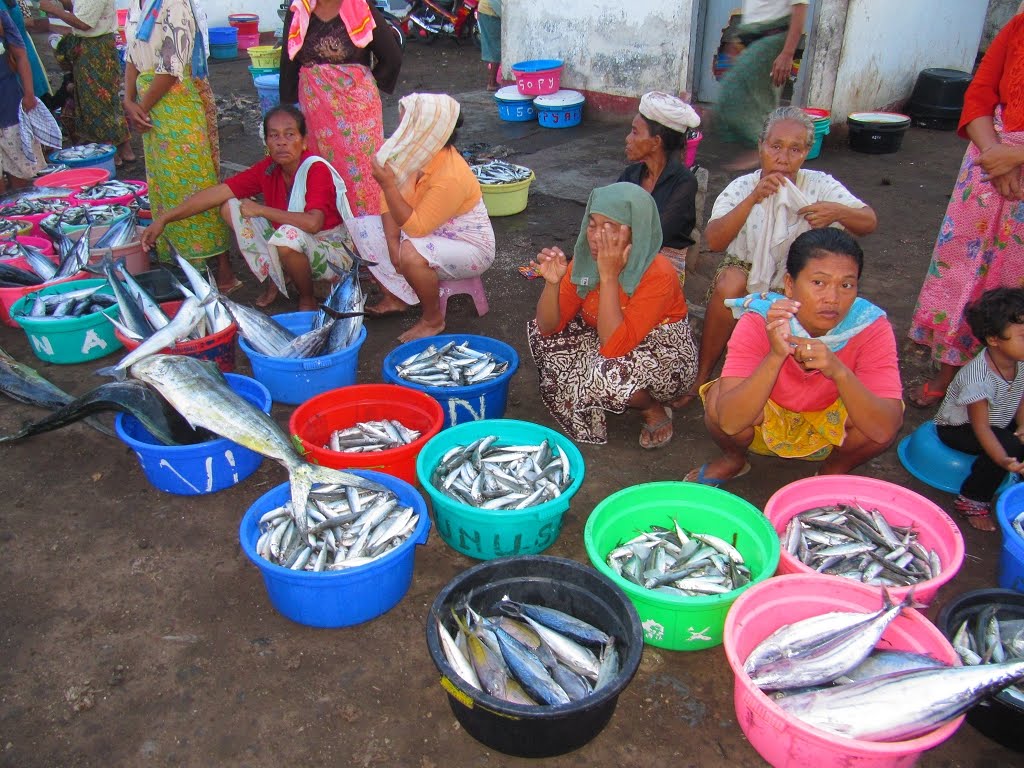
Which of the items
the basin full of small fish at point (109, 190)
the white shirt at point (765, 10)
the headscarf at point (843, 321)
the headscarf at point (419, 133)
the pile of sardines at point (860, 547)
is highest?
the white shirt at point (765, 10)

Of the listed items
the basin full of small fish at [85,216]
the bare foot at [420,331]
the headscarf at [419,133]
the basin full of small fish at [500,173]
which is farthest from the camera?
the basin full of small fish at [500,173]

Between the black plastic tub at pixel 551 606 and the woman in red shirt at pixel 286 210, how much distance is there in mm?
2882

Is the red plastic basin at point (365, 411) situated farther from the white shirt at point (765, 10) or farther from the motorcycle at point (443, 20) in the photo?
the motorcycle at point (443, 20)

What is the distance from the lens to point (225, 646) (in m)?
2.69

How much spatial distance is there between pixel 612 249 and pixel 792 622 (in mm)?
1637

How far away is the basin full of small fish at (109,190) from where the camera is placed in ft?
19.7

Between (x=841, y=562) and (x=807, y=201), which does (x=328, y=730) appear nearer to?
(x=841, y=562)

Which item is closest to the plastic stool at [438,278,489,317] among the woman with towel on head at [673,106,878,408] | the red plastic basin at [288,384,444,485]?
the red plastic basin at [288,384,444,485]

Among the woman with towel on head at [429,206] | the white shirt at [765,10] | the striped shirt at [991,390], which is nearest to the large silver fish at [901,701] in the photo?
the striped shirt at [991,390]

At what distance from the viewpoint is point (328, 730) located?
2385mm

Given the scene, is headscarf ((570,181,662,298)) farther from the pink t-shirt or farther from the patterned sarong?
the patterned sarong

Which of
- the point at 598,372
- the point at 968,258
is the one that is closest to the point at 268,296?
the point at 598,372

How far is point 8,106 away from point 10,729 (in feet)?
19.5

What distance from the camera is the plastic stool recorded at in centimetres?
480
